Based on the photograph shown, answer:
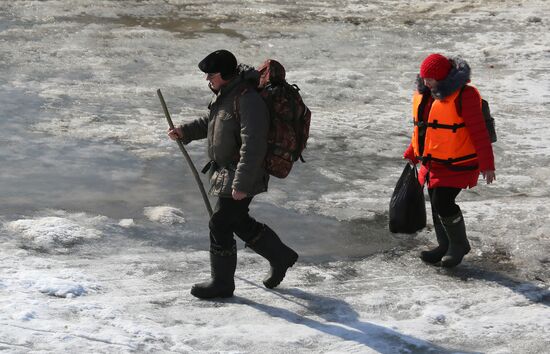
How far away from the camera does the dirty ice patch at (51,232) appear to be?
6566 millimetres

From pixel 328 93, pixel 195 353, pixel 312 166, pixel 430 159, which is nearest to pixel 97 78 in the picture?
pixel 328 93

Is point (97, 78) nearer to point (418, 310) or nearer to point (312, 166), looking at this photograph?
point (312, 166)

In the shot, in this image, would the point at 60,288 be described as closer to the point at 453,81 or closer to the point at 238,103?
the point at 238,103

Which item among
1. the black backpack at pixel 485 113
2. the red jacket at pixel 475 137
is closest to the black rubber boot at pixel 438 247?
the red jacket at pixel 475 137

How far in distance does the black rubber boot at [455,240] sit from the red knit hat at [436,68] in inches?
38.1

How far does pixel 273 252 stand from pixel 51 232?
5.57 ft

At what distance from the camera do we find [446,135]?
6.21 m

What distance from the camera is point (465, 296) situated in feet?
20.3

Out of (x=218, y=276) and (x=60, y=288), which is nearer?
(x=60, y=288)

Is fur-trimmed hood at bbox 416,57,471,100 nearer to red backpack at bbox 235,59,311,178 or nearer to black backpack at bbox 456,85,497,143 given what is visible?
black backpack at bbox 456,85,497,143

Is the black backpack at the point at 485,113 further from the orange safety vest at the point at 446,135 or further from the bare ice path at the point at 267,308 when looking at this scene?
the bare ice path at the point at 267,308

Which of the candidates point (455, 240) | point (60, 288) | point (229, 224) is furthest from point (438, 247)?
point (60, 288)

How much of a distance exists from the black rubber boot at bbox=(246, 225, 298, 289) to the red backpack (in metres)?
0.57

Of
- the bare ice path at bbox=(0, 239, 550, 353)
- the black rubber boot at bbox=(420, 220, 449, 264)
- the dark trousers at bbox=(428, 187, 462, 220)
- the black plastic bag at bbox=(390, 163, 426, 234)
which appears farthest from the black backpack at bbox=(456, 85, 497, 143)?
the bare ice path at bbox=(0, 239, 550, 353)
